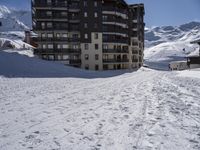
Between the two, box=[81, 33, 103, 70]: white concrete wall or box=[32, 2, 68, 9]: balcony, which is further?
box=[81, 33, 103, 70]: white concrete wall

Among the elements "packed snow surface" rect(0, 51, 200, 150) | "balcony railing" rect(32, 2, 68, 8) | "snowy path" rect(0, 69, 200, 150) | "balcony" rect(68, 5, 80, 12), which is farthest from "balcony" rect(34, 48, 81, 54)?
"snowy path" rect(0, 69, 200, 150)

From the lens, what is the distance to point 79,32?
6241cm

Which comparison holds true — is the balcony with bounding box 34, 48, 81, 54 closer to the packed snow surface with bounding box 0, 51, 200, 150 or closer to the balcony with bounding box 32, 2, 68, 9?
the balcony with bounding box 32, 2, 68, 9

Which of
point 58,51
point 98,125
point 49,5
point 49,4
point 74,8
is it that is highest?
point 49,4

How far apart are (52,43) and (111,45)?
16.9 metres

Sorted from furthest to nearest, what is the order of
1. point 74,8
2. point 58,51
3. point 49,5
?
1. point 74,8
2. point 58,51
3. point 49,5

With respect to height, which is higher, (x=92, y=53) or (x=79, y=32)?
(x=79, y=32)

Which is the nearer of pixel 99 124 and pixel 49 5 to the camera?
pixel 99 124

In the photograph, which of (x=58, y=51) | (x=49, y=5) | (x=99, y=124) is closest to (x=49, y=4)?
(x=49, y=5)

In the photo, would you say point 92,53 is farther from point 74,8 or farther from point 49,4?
point 49,4

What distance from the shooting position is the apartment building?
196 ft

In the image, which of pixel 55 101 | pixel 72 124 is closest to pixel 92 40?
pixel 55 101

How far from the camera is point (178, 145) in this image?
6004 mm

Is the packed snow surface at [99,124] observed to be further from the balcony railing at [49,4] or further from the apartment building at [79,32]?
the balcony railing at [49,4]
